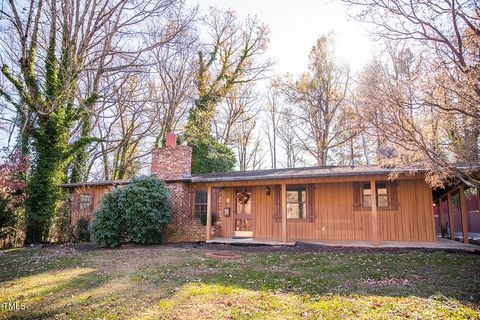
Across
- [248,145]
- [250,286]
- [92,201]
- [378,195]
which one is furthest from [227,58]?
[250,286]

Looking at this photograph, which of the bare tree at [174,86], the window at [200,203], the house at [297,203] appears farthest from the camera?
the bare tree at [174,86]

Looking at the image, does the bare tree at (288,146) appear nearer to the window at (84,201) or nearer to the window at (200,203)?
the window at (200,203)

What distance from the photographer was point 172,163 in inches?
567

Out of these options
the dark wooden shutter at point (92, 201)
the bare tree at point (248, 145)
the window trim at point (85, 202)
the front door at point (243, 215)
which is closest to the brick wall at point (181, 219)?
the front door at point (243, 215)

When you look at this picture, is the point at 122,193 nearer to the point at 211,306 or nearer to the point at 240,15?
the point at 211,306

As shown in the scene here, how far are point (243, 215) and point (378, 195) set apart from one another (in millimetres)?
5237

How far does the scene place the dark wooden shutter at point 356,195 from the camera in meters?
11.5

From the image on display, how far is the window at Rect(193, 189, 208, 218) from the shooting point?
13.7 metres

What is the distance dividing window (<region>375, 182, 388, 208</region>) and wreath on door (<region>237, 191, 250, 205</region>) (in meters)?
4.93

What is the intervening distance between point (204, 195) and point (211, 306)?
9205 millimetres

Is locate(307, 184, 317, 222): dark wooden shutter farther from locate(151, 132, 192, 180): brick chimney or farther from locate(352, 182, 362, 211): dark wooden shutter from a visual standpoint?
locate(151, 132, 192, 180): brick chimney

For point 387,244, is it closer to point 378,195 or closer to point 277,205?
point 378,195

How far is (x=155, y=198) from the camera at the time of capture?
1262cm

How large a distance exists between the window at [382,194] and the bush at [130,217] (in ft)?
26.0
